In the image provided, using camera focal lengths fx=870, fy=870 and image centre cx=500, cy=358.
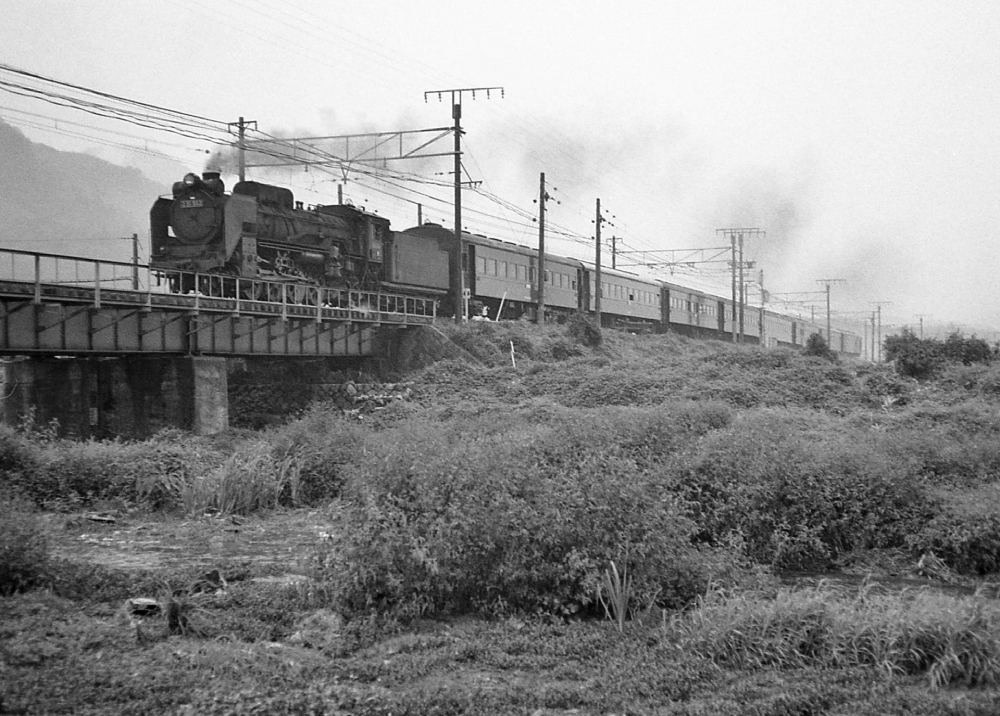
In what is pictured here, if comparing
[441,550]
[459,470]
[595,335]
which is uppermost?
[595,335]

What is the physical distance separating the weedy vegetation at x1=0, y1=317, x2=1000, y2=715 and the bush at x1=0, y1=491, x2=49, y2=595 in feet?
0.08

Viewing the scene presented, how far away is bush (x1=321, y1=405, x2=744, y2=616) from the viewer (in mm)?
8273

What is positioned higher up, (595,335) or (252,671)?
(595,335)

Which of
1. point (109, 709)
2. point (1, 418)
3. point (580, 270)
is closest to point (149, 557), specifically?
point (109, 709)

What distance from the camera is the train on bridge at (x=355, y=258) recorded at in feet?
83.7

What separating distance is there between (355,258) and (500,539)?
24.7m

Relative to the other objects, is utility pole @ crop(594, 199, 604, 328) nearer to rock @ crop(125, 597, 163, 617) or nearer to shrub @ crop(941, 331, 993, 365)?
shrub @ crop(941, 331, 993, 365)

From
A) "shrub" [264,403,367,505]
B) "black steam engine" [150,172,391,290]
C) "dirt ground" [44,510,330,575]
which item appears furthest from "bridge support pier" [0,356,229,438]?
"dirt ground" [44,510,330,575]

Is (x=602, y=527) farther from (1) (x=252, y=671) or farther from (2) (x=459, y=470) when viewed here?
(1) (x=252, y=671)

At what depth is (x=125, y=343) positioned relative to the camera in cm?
1983

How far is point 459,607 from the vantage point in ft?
28.0

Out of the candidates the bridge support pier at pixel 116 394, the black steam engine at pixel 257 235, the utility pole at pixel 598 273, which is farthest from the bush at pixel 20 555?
the utility pole at pixel 598 273

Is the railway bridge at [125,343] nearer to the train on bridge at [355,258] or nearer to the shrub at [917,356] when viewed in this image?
the train on bridge at [355,258]

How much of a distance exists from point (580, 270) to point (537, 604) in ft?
133
